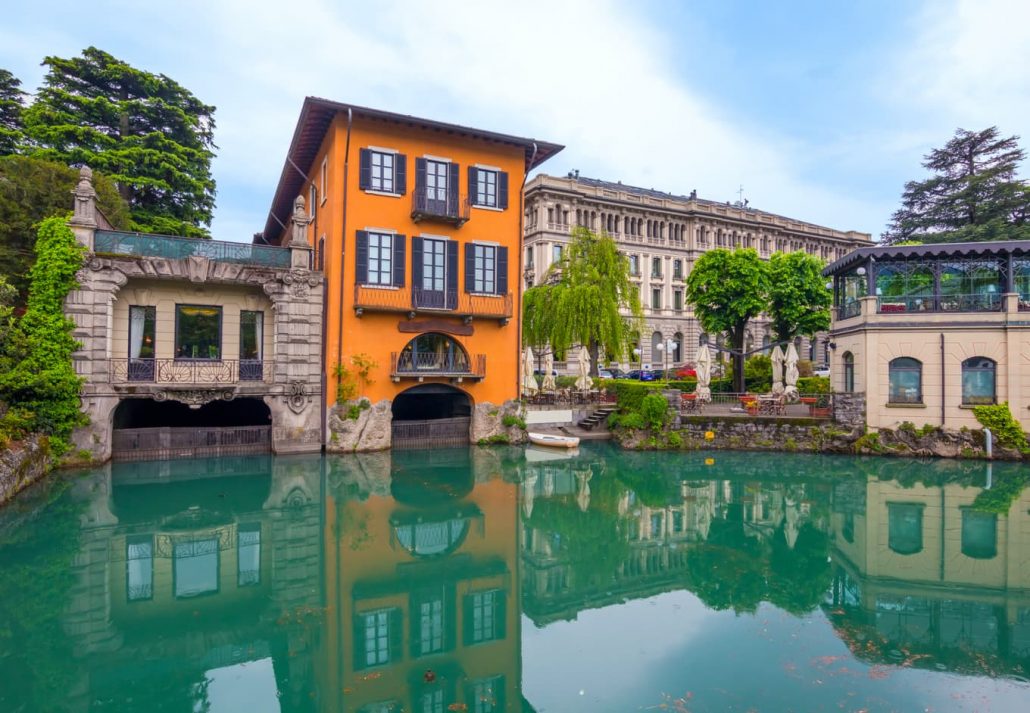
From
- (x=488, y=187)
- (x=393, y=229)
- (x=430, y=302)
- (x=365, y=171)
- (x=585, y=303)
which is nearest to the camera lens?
(x=365, y=171)

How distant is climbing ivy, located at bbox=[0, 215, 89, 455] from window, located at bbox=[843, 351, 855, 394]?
27.5 metres

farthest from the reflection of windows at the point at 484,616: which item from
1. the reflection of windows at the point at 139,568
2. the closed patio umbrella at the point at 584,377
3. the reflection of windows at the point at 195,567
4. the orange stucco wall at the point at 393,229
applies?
the closed patio umbrella at the point at 584,377

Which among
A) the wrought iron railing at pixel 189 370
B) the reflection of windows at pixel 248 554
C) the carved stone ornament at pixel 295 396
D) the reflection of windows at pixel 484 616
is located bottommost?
the reflection of windows at pixel 484 616

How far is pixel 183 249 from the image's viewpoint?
19797 millimetres

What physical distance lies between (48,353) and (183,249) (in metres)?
4.89

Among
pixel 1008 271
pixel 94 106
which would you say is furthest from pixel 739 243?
pixel 94 106

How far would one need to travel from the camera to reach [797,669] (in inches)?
283

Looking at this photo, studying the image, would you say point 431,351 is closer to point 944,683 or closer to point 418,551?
point 418,551

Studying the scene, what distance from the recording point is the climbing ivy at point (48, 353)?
16844 millimetres

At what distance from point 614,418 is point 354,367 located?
11296 mm

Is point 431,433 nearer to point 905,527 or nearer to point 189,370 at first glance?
point 189,370

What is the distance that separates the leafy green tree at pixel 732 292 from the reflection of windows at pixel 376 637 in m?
26.0

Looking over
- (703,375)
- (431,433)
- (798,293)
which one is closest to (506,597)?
(431,433)

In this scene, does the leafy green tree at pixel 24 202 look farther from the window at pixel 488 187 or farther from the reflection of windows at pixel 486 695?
the reflection of windows at pixel 486 695
